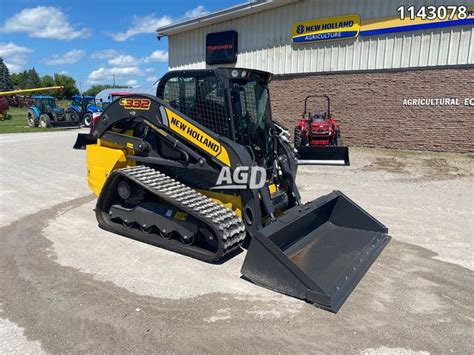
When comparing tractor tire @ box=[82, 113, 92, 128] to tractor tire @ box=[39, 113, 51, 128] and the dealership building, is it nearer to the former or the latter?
tractor tire @ box=[39, 113, 51, 128]

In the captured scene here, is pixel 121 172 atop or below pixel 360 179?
atop

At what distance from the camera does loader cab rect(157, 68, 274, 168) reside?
183 inches

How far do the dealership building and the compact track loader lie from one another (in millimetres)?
9662

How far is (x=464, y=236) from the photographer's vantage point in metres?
5.39

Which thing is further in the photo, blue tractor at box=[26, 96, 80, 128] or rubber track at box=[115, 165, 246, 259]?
blue tractor at box=[26, 96, 80, 128]

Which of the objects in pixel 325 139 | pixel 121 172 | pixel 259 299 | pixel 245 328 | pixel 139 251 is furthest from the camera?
pixel 325 139

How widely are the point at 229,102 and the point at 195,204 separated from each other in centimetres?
130

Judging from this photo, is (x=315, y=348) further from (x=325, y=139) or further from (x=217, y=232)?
(x=325, y=139)

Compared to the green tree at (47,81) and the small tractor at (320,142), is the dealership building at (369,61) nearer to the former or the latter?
the small tractor at (320,142)

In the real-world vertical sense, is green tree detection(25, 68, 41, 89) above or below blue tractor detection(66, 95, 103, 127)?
above

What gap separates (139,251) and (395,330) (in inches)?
118

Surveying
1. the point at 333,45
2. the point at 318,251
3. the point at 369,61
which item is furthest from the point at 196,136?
the point at 333,45

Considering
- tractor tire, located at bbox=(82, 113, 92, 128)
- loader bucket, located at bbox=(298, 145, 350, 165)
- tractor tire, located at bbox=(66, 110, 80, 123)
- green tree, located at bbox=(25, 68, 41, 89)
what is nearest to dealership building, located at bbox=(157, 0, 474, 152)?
loader bucket, located at bbox=(298, 145, 350, 165)

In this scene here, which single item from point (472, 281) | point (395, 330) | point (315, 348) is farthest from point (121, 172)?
point (472, 281)
